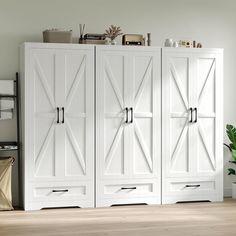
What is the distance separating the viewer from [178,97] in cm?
636

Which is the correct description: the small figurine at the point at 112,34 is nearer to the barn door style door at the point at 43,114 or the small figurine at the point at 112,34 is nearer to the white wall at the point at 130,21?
the white wall at the point at 130,21

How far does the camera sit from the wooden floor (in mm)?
4953

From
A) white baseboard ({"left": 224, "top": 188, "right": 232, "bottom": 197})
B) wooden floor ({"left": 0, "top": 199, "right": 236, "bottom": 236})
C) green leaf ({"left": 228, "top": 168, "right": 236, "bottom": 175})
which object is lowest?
wooden floor ({"left": 0, "top": 199, "right": 236, "bottom": 236})

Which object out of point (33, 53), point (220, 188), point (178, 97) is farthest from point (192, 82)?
point (33, 53)

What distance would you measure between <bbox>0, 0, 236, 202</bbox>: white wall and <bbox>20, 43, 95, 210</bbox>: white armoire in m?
0.36

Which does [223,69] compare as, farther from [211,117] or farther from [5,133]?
[5,133]

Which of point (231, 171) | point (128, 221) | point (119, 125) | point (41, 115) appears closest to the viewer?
point (128, 221)

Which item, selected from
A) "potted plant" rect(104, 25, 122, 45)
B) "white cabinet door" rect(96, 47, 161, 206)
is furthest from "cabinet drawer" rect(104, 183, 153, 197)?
"potted plant" rect(104, 25, 122, 45)

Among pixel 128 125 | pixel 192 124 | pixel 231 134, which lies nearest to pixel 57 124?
pixel 128 125

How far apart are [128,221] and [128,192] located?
0.88m

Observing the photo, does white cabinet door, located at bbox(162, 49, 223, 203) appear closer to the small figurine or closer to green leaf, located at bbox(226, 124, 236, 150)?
green leaf, located at bbox(226, 124, 236, 150)

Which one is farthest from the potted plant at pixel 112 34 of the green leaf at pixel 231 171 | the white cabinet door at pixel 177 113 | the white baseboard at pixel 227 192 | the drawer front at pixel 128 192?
the white baseboard at pixel 227 192

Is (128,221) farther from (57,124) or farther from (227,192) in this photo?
(227,192)

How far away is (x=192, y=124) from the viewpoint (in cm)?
639
